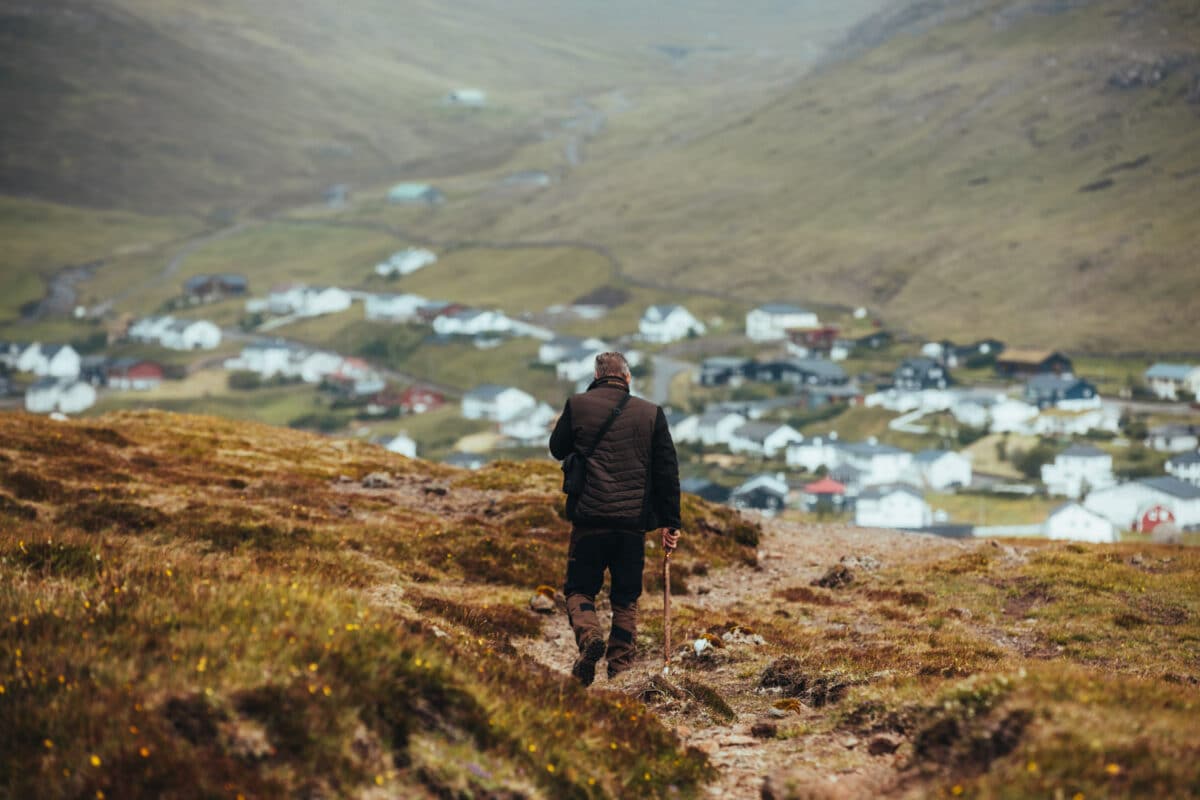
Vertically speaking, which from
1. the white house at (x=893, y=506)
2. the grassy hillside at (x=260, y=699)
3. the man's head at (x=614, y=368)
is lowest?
the white house at (x=893, y=506)

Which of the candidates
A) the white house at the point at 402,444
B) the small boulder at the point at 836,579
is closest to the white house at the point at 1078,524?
the white house at the point at 402,444

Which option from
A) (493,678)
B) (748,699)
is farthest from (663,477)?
(493,678)

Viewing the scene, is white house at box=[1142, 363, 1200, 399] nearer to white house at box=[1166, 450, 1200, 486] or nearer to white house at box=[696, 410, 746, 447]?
white house at box=[1166, 450, 1200, 486]

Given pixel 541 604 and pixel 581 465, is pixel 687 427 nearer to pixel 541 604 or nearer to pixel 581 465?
pixel 541 604

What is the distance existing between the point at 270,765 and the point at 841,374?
196545 mm

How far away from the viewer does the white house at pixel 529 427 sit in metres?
179

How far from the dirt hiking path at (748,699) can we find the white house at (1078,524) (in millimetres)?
93620

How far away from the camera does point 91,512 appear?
24.5 m

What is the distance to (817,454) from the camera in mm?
166625

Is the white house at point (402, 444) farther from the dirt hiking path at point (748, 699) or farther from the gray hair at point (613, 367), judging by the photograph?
the gray hair at point (613, 367)

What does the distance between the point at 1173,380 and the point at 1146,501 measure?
2237 inches

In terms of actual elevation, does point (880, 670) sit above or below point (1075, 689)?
below

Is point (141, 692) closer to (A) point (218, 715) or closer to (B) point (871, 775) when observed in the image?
(A) point (218, 715)

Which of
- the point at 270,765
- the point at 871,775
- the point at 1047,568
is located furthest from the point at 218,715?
the point at 1047,568
